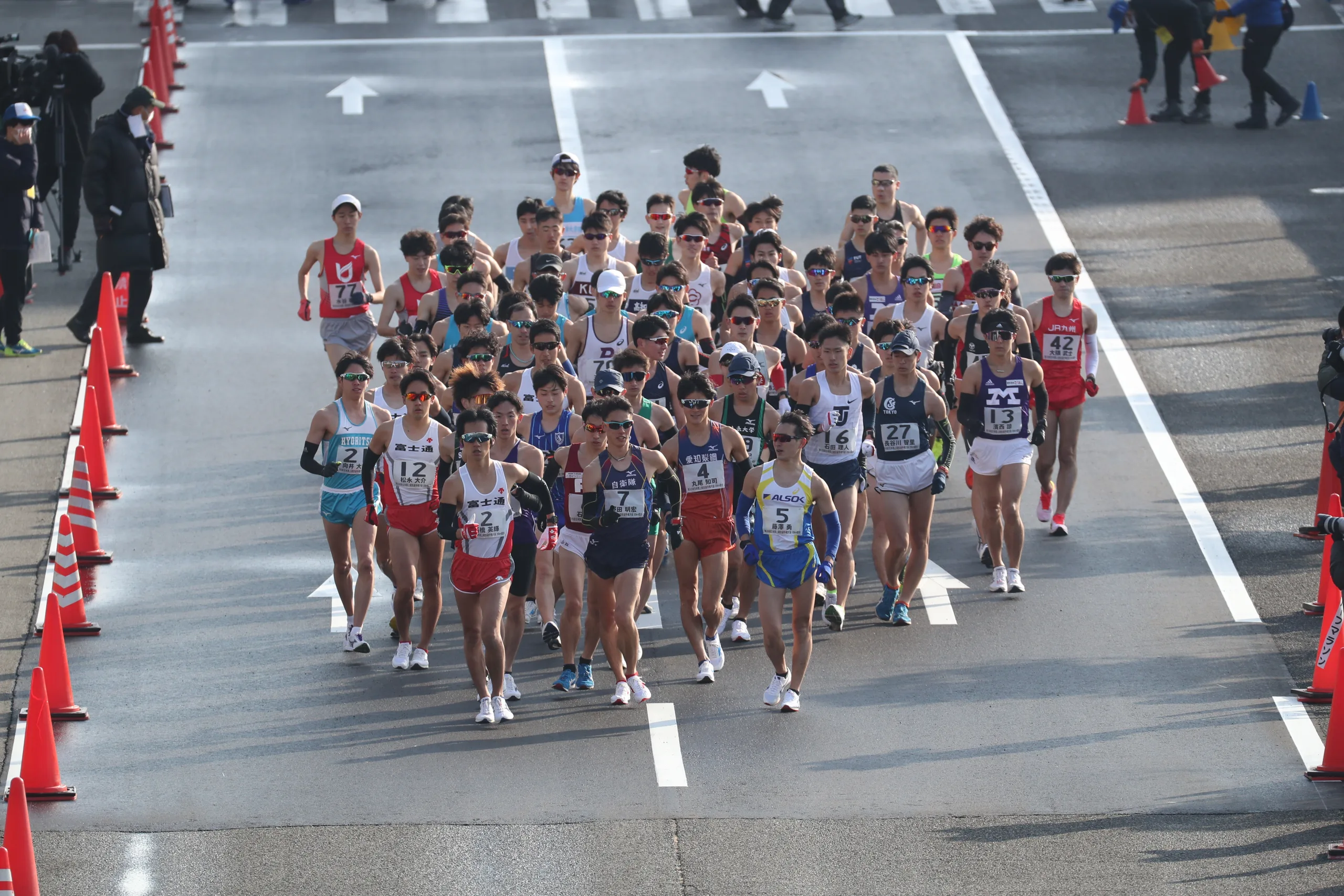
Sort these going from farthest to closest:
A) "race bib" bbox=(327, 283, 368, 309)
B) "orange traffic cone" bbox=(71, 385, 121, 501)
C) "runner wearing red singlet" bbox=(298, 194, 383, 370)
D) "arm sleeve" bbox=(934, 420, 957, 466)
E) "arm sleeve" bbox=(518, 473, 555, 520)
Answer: "race bib" bbox=(327, 283, 368, 309)
"runner wearing red singlet" bbox=(298, 194, 383, 370)
"orange traffic cone" bbox=(71, 385, 121, 501)
"arm sleeve" bbox=(934, 420, 957, 466)
"arm sleeve" bbox=(518, 473, 555, 520)

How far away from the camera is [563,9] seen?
30078 millimetres

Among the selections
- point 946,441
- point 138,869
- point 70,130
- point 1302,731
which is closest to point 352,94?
point 70,130

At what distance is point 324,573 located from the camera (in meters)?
14.8

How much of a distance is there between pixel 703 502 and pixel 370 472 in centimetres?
225

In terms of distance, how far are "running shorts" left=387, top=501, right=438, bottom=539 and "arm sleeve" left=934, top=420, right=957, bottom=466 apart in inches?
147

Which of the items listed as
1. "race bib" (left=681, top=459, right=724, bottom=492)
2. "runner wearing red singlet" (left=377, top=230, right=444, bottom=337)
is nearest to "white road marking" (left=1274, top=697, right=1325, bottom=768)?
"race bib" (left=681, top=459, right=724, bottom=492)

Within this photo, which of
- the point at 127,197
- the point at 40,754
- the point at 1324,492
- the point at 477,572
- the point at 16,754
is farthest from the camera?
the point at 127,197

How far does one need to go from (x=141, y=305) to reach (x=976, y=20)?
1530 centimetres

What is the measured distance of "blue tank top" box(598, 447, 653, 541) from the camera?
486 inches

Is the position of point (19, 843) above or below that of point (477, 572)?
below

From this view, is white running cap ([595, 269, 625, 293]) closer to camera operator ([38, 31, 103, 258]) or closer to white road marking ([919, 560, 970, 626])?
white road marking ([919, 560, 970, 626])

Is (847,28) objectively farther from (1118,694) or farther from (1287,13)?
(1118,694)

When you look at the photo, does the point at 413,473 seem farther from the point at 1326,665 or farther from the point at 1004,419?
the point at 1326,665

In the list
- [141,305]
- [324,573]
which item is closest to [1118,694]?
[324,573]
